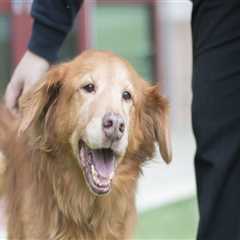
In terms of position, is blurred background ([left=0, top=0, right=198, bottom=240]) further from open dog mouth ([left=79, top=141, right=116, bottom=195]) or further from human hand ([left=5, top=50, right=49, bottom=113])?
open dog mouth ([left=79, top=141, right=116, bottom=195])

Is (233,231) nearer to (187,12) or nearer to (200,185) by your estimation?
(200,185)

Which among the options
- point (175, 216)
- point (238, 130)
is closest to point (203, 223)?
point (238, 130)

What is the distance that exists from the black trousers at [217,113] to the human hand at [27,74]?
0.74 m

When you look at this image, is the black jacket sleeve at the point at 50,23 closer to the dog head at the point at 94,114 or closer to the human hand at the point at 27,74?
the human hand at the point at 27,74

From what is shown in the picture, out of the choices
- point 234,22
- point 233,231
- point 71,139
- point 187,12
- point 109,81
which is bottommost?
point 187,12

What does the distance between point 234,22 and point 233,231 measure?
0.74 metres

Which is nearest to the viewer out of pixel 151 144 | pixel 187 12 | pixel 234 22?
pixel 234 22

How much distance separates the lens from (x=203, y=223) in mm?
3062

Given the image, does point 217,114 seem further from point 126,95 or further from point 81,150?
point 81,150

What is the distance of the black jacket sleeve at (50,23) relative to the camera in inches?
137

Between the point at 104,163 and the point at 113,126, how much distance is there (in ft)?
0.77

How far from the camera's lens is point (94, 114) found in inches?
122

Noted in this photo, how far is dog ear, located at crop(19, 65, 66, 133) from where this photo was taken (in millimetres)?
3275

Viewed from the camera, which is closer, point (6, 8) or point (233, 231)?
point (233, 231)
